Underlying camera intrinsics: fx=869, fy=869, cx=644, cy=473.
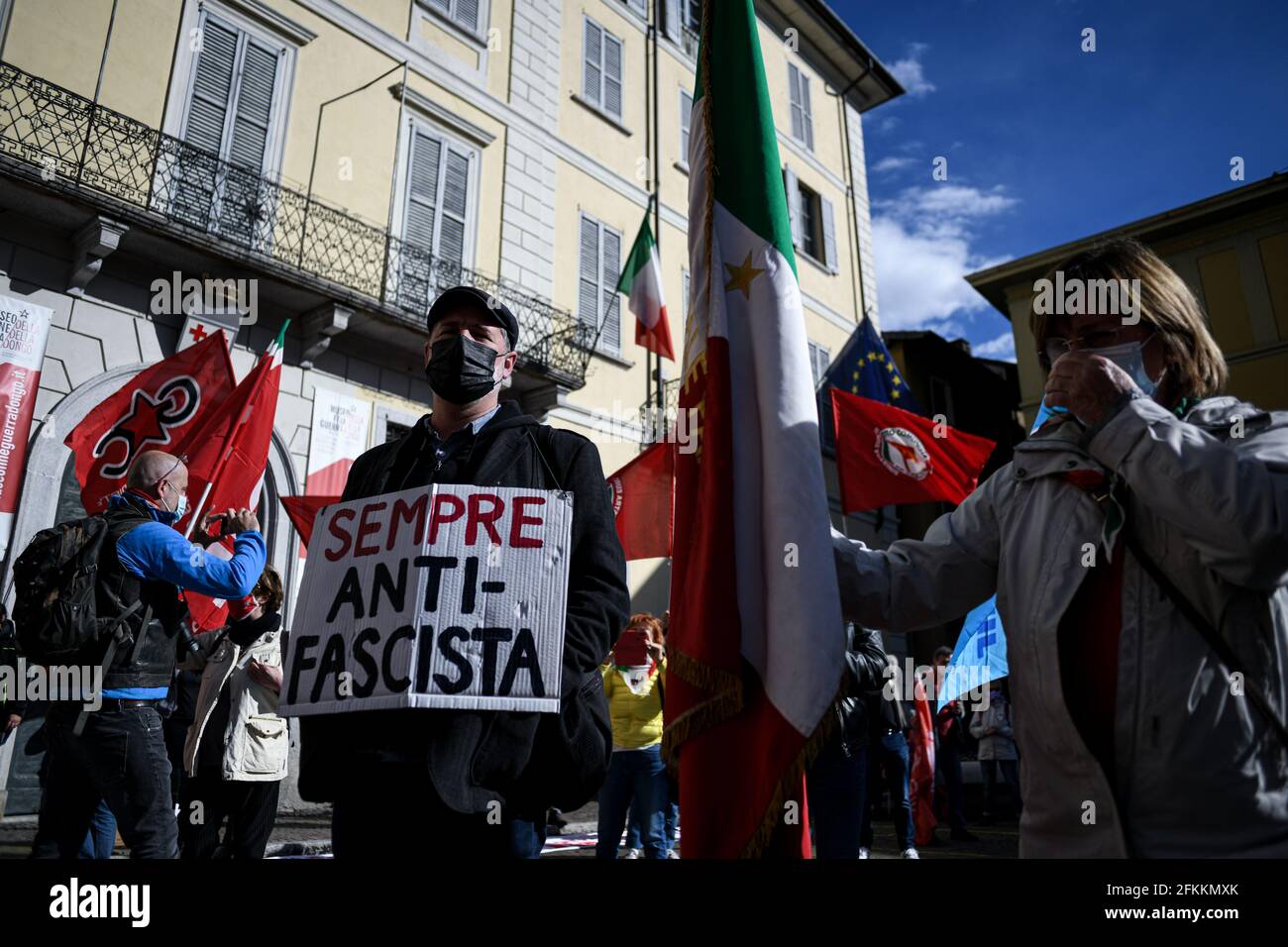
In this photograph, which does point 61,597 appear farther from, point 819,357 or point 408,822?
point 819,357

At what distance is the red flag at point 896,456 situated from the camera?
8453 millimetres

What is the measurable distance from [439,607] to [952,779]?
9379 millimetres

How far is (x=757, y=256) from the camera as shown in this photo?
2.45 metres

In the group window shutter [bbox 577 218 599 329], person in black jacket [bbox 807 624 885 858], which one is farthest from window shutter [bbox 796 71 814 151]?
person in black jacket [bbox 807 624 885 858]

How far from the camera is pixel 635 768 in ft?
20.6

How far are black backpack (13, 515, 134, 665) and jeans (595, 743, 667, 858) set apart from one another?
3.68 meters

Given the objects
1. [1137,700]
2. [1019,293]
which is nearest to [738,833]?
[1137,700]

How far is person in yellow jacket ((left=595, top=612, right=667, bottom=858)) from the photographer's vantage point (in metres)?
6.13

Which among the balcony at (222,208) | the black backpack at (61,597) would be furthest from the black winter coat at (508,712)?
the balcony at (222,208)

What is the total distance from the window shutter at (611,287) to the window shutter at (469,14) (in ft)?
12.3

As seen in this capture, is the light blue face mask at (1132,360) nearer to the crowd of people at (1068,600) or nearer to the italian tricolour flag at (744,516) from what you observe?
the crowd of people at (1068,600)

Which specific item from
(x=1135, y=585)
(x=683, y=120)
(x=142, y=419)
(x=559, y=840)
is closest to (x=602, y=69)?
(x=683, y=120)
